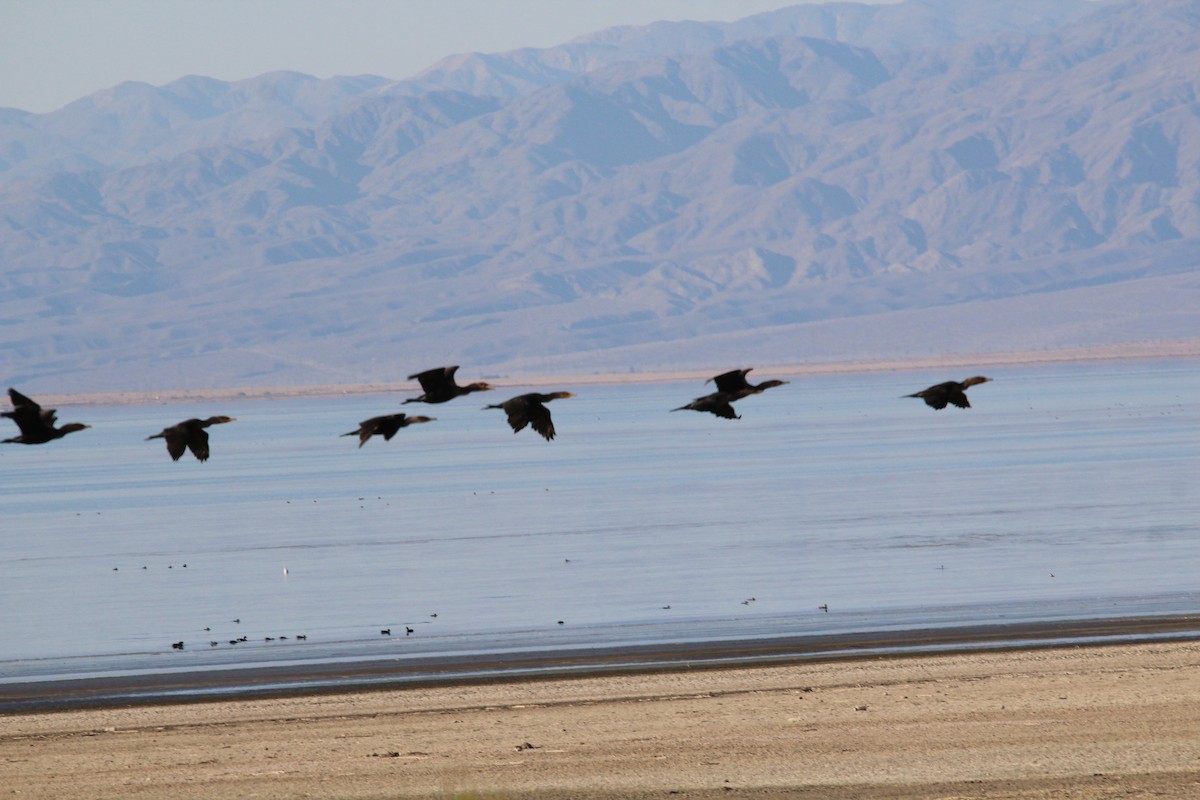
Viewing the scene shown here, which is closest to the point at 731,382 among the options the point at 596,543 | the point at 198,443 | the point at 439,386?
the point at 439,386

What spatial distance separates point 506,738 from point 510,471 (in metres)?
63.1

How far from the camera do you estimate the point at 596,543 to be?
4919cm

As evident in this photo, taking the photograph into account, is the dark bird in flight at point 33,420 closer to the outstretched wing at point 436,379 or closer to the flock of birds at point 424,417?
the flock of birds at point 424,417

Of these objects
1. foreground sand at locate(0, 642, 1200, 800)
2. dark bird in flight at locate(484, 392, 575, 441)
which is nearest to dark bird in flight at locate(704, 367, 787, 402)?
dark bird in flight at locate(484, 392, 575, 441)

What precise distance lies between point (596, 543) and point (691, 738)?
2777cm

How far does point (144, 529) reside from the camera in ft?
200

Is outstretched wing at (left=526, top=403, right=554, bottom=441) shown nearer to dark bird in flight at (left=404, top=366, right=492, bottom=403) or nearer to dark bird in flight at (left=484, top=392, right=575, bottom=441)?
dark bird in flight at (left=484, top=392, right=575, bottom=441)

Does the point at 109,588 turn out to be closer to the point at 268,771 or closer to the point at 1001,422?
the point at 268,771

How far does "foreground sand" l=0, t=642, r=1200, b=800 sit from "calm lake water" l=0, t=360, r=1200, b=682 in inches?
219

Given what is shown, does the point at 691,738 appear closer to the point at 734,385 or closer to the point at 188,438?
the point at 734,385

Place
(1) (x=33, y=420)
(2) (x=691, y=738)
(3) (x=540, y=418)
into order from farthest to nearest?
1. (3) (x=540, y=418)
2. (2) (x=691, y=738)
3. (1) (x=33, y=420)

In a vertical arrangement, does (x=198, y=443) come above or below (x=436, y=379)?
below

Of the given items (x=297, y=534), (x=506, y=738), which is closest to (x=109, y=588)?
(x=297, y=534)

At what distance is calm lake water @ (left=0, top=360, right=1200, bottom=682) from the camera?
33625 millimetres
